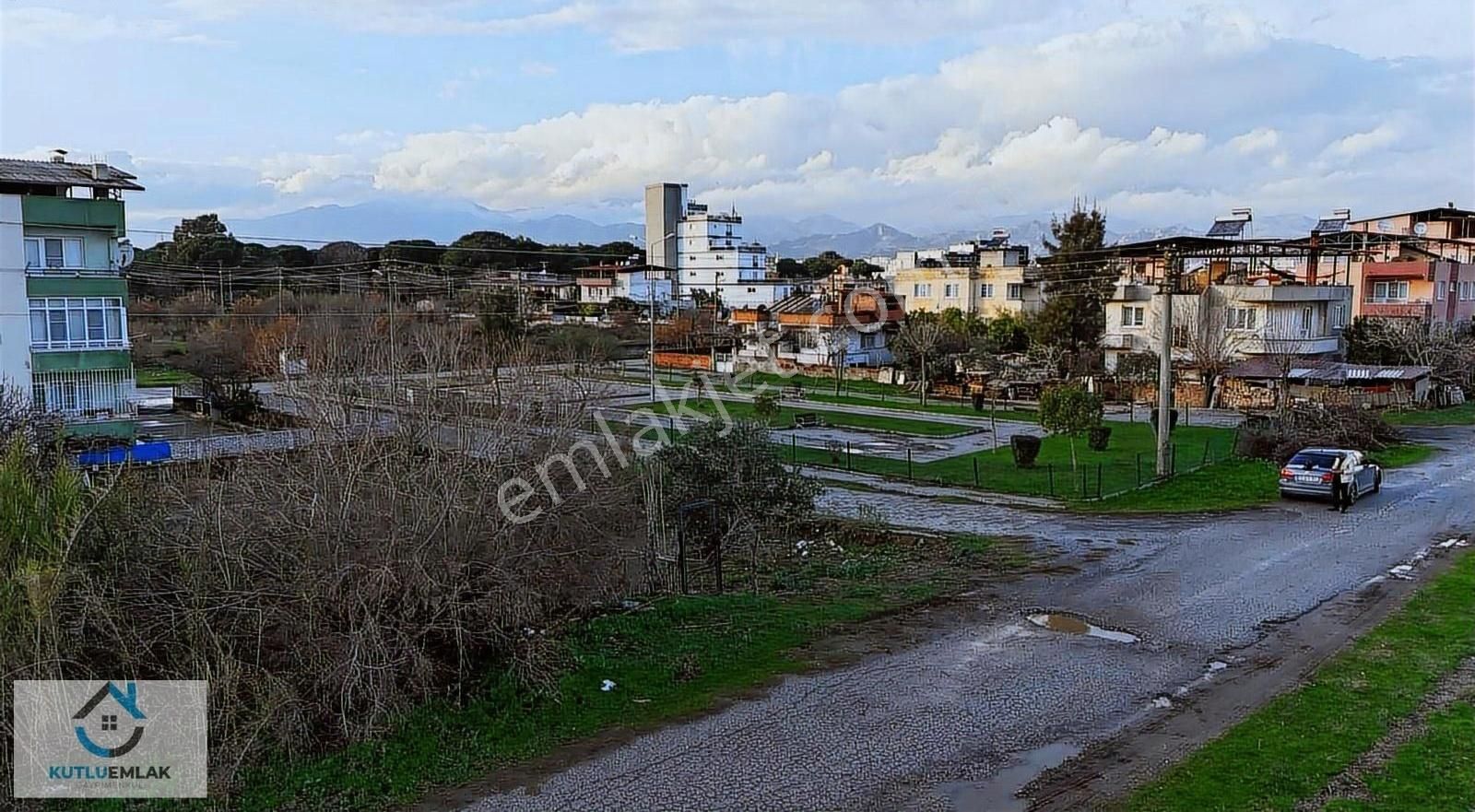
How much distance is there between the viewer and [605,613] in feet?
47.5

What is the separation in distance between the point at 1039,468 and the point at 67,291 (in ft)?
94.7

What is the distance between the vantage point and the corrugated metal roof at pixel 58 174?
30.4 metres

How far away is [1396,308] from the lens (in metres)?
54.0

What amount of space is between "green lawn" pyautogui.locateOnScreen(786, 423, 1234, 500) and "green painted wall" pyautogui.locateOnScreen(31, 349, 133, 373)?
67.9 feet

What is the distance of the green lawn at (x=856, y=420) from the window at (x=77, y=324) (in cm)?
1786

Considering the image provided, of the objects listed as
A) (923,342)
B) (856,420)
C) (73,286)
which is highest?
(73,286)

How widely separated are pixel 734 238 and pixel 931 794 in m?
98.1

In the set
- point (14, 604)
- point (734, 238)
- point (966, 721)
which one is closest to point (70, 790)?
point (14, 604)

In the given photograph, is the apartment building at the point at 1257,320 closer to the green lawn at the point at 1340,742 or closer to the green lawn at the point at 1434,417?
the green lawn at the point at 1434,417

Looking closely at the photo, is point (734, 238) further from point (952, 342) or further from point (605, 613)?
point (605, 613)

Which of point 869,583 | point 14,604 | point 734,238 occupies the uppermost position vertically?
point 734,238

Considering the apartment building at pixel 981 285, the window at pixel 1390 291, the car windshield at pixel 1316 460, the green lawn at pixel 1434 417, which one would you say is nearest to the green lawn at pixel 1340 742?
the car windshield at pixel 1316 460

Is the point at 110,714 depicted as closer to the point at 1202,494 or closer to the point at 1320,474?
the point at 1202,494

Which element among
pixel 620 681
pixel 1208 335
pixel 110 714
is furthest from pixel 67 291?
pixel 1208 335
